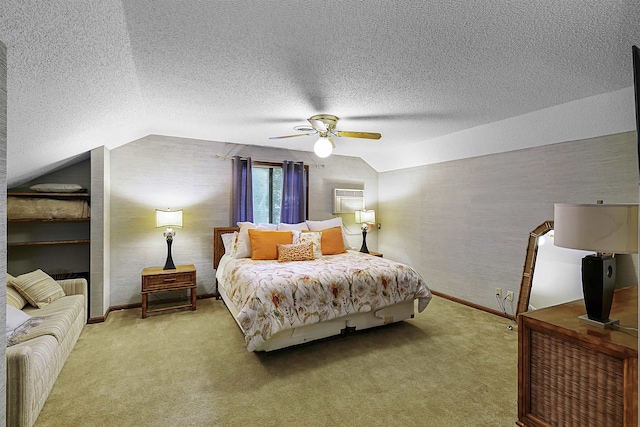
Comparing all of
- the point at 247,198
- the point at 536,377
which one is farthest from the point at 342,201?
the point at 536,377

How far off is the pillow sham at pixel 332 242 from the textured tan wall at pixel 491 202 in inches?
57.1

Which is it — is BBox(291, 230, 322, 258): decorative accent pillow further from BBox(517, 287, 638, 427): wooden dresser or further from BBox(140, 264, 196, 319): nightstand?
BBox(517, 287, 638, 427): wooden dresser

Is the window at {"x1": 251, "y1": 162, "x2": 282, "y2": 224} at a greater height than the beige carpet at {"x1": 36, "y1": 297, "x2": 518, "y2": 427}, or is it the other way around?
the window at {"x1": 251, "y1": 162, "x2": 282, "y2": 224}

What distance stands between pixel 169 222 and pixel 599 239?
4054 millimetres

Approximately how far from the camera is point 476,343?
2.86 metres

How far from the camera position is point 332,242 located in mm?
4078

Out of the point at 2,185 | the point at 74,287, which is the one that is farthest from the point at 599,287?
the point at 74,287

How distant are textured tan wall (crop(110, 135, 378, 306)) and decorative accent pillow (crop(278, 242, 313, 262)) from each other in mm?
1298

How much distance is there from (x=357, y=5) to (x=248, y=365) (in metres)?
2.66

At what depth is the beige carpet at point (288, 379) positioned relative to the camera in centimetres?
187

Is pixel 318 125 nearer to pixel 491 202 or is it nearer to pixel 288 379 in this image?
pixel 491 202

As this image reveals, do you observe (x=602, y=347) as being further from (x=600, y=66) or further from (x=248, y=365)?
(x=248, y=365)

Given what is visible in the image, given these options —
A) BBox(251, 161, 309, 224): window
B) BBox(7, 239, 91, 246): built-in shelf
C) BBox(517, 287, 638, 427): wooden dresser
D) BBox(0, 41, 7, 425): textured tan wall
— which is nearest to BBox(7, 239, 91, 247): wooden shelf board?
BBox(7, 239, 91, 246): built-in shelf

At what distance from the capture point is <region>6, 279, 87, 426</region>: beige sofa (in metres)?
1.59
